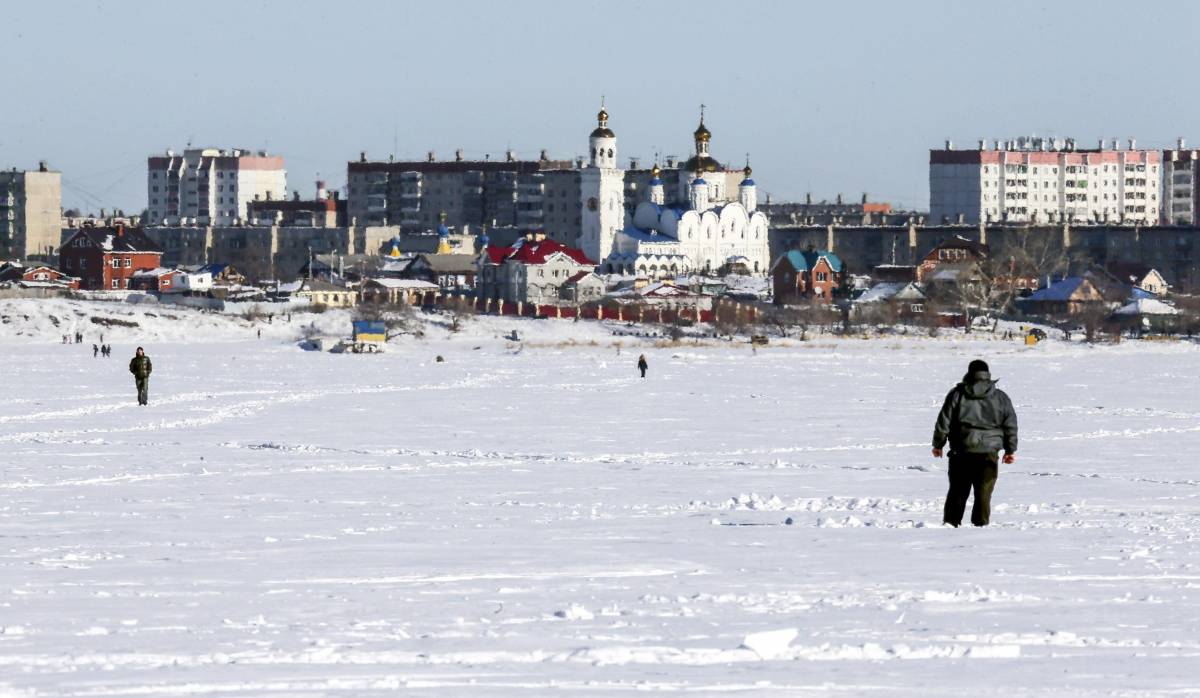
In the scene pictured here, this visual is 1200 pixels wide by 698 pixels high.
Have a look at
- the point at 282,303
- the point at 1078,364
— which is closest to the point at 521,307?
the point at 282,303

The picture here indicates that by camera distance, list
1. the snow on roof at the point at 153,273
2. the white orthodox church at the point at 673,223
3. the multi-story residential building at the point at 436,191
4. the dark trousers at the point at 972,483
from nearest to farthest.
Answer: the dark trousers at the point at 972,483, the snow on roof at the point at 153,273, the white orthodox church at the point at 673,223, the multi-story residential building at the point at 436,191

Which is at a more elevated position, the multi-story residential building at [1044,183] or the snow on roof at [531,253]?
the multi-story residential building at [1044,183]

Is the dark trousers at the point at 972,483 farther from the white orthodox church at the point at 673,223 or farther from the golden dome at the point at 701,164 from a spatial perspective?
the golden dome at the point at 701,164

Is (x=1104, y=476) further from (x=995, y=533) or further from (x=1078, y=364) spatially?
(x=1078, y=364)

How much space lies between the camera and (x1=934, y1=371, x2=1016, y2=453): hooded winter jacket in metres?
12.9

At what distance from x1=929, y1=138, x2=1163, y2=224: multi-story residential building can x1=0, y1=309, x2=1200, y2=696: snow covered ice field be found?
137m

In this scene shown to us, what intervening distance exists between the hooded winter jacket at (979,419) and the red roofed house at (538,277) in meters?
90.6

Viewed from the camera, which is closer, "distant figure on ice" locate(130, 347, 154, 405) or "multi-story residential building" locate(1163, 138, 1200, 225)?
"distant figure on ice" locate(130, 347, 154, 405)

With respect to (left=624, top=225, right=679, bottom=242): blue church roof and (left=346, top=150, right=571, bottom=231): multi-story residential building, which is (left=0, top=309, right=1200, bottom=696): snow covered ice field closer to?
(left=624, top=225, right=679, bottom=242): blue church roof

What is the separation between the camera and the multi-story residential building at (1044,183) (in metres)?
162

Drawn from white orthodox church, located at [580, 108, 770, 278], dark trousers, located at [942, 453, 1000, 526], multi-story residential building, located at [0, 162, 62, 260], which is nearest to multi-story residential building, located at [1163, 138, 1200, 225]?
white orthodox church, located at [580, 108, 770, 278]

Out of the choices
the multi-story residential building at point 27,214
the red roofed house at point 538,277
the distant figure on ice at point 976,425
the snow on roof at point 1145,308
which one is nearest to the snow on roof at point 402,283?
the red roofed house at point 538,277

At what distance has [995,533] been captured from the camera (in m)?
13.1

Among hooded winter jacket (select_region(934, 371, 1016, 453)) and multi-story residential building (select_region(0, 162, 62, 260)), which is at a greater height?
multi-story residential building (select_region(0, 162, 62, 260))
